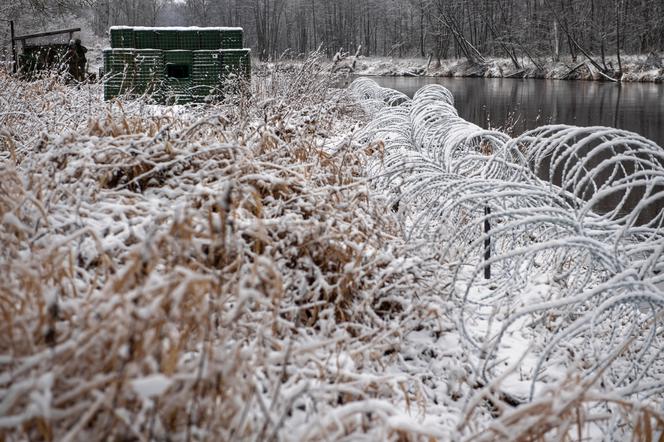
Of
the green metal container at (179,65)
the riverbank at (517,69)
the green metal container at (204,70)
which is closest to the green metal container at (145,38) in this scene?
the green metal container at (179,65)

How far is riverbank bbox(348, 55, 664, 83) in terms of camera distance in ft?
111

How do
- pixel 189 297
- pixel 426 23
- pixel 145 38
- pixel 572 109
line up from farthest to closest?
pixel 426 23 → pixel 572 109 → pixel 145 38 → pixel 189 297

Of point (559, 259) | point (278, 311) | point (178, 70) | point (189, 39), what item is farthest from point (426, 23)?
point (278, 311)

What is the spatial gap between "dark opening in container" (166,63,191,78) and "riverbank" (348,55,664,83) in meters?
13.8

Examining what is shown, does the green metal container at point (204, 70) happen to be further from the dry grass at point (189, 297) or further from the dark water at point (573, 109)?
the dry grass at point (189, 297)

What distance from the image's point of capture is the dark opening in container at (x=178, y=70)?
12.9 m

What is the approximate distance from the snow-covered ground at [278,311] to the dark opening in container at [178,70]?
8.45 m

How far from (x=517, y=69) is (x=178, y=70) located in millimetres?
34411

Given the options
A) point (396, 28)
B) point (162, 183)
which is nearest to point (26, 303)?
point (162, 183)

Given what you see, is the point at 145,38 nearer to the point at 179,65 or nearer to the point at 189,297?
the point at 179,65

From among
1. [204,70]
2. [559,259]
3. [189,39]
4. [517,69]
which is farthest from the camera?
[517,69]

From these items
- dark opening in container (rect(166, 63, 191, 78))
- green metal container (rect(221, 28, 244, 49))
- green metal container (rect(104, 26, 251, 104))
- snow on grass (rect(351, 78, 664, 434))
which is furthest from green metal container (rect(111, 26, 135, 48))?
snow on grass (rect(351, 78, 664, 434))

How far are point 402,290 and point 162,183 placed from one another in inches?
56.7

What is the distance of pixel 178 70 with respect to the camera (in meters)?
13.0
